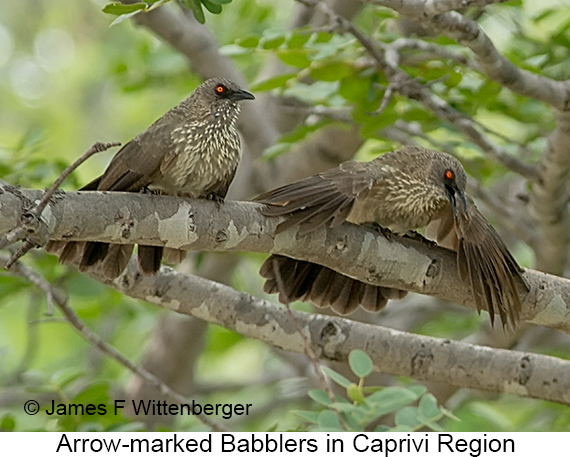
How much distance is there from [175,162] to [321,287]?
2.73ft

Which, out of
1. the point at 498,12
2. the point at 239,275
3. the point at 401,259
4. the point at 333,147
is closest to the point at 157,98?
the point at 239,275

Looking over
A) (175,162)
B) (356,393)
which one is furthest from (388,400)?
(175,162)

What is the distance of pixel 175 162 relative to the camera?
3270 millimetres

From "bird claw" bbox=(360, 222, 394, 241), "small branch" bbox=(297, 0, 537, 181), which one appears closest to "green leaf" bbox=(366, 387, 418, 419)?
"bird claw" bbox=(360, 222, 394, 241)

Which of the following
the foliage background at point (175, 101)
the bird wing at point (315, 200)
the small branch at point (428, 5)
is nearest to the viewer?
the small branch at point (428, 5)

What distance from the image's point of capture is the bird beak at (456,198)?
11.0 ft

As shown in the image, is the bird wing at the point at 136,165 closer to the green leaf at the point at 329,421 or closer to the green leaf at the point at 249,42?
the green leaf at the point at 249,42

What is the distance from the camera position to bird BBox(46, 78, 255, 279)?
3.14 meters

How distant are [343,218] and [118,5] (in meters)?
1.11

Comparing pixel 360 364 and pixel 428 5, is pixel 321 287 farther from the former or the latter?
pixel 428 5

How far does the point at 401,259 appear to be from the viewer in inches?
125

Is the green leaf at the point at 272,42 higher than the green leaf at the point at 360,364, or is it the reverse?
the green leaf at the point at 272,42

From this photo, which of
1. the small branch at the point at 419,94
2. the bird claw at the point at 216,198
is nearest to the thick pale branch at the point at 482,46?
the small branch at the point at 419,94

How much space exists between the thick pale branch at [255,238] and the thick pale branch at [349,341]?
317 millimetres
